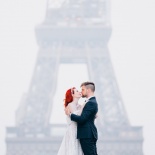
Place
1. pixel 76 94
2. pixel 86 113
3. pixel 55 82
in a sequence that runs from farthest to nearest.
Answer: pixel 55 82
pixel 76 94
pixel 86 113

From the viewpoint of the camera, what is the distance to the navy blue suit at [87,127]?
4730 mm

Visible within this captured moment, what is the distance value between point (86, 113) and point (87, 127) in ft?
0.48

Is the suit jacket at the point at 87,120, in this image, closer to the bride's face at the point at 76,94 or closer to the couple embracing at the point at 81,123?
the couple embracing at the point at 81,123

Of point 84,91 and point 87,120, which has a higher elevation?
point 84,91

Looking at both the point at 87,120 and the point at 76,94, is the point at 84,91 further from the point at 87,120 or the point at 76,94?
the point at 87,120

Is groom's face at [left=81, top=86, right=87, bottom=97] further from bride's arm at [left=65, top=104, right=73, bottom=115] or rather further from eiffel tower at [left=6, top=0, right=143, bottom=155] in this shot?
eiffel tower at [left=6, top=0, right=143, bottom=155]

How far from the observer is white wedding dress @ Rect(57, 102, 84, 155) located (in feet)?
15.9

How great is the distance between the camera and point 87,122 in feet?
15.8

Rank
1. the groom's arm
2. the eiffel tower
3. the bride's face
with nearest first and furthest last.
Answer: the groom's arm
the bride's face
the eiffel tower

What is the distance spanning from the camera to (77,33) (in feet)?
156

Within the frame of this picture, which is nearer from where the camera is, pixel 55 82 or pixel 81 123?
pixel 81 123

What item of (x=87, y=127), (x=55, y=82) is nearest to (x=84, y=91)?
(x=87, y=127)

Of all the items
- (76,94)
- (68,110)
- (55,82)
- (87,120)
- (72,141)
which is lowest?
(72,141)

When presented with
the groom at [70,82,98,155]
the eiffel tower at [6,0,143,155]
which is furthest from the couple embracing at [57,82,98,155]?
the eiffel tower at [6,0,143,155]
